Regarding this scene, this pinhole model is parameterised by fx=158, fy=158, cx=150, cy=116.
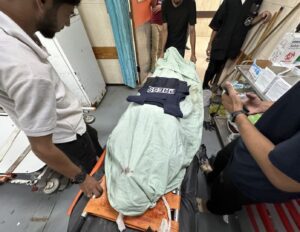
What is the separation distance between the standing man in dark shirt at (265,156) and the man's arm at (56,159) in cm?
73

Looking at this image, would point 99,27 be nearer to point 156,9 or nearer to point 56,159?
point 156,9

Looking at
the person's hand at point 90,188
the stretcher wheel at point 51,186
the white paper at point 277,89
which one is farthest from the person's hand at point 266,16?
the stretcher wheel at point 51,186

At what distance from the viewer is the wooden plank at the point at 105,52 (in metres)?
2.37

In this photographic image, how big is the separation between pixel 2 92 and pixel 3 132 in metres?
1.52

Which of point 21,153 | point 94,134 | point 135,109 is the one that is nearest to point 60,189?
point 21,153

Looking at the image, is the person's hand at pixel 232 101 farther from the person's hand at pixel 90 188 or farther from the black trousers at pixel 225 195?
the person's hand at pixel 90 188

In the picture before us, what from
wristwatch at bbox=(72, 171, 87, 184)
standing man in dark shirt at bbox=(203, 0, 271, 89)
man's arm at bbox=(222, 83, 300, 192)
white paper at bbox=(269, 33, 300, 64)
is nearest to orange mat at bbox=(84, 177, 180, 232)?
wristwatch at bbox=(72, 171, 87, 184)

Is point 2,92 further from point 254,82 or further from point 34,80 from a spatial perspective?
point 254,82

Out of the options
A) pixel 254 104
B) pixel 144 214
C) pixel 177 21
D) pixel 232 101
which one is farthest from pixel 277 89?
pixel 177 21

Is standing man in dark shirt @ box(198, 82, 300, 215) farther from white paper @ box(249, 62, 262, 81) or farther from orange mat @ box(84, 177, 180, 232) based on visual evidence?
white paper @ box(249, 62, 262, 81)

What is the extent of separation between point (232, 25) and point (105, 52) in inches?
67.6

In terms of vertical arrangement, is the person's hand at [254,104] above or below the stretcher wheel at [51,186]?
above

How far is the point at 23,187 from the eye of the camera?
4.92 ft

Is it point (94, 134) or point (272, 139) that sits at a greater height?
point (272, 139)
